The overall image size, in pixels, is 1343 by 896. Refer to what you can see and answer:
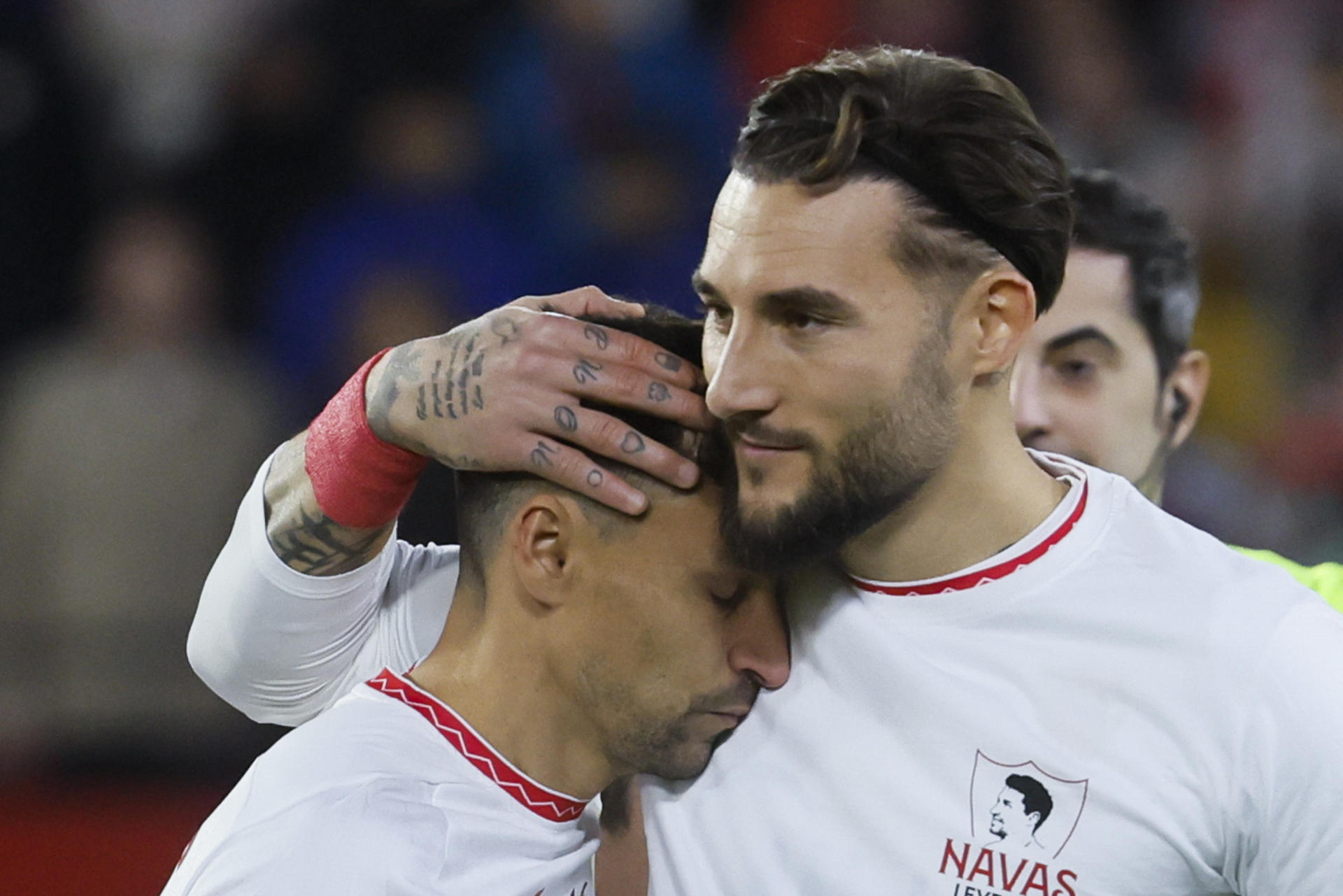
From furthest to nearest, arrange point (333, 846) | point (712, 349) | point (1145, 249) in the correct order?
point (1145, 249) → point (712, 349) → point (333, 846)

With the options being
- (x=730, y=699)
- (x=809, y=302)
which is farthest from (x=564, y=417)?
(x=730, y=699)

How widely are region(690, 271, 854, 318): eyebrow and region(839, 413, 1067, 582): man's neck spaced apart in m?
0.26

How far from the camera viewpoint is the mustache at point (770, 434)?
186cm

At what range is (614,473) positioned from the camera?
1.98 m

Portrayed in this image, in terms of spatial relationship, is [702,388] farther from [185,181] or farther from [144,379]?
[185,181]

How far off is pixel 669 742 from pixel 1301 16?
461 cm

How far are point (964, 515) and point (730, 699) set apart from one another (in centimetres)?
40

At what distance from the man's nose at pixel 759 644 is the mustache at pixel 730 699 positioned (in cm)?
2

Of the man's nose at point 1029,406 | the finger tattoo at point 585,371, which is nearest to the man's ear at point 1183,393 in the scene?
the man's nose at point 1029,406

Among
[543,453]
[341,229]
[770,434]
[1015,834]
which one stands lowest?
[1015,834]

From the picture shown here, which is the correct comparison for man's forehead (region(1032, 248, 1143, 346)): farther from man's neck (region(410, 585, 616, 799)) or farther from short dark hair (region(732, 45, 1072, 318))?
man's neck (region(410, 585, 616, 799))

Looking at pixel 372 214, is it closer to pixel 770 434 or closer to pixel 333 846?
pixel 770 434

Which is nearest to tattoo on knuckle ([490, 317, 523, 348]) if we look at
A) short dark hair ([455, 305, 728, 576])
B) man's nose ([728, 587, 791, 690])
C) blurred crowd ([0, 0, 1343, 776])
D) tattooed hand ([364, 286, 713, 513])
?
tattooed hand ([364, 286, 713, 513])

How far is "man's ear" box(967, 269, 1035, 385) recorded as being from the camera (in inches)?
75.2
